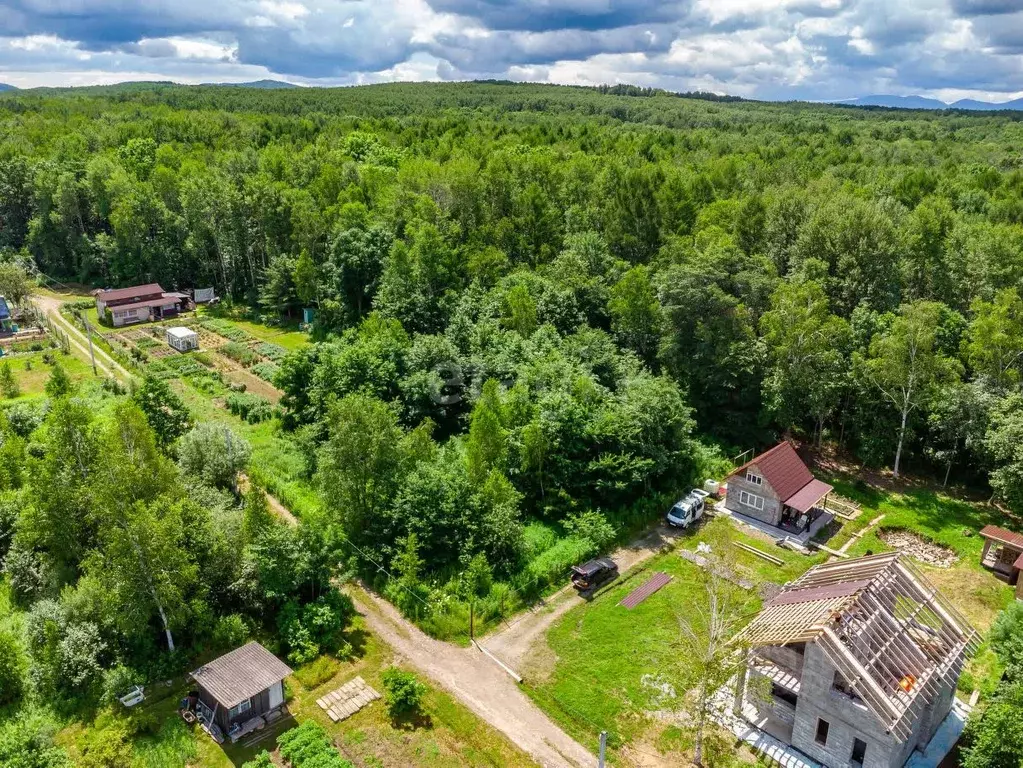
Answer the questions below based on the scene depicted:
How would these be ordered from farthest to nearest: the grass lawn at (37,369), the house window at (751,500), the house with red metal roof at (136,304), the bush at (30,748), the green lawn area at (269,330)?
1. the house with red metal roof at (136,304)
2. the green lawn area at (269,330)
3. the grass lawn at (37,369)
4. the house window at (751,500)
5. the bush at (30,748)

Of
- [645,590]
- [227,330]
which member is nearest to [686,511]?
[645,590]

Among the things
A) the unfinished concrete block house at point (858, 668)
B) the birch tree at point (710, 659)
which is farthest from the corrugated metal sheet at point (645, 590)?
the unfinished concrete block house at point (858, 668)

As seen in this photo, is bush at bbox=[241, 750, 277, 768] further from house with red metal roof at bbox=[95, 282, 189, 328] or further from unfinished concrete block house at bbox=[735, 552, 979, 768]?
house with red metal roof at bbox=[95, 282, 189, 328]

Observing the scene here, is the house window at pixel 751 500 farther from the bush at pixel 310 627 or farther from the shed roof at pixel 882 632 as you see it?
the bush at pixel 310 627

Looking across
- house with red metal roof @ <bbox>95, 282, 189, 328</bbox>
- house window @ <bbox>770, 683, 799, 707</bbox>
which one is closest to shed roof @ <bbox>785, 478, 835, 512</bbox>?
house window @ <bbox>770, 683, 799, 707</bbox>

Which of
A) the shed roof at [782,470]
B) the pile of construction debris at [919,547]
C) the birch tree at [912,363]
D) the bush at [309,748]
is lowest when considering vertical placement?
the pile of construction debris at [919,547]

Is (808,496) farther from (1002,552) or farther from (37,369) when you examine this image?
(37,369)
